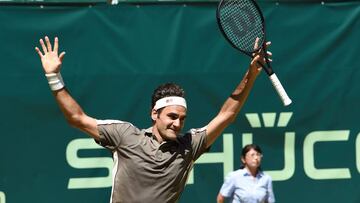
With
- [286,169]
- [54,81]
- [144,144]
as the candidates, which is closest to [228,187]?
[286,169]

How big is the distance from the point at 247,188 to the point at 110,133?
3388mm

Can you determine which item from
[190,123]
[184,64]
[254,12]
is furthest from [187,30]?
[254,12]

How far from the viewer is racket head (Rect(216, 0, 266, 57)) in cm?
466

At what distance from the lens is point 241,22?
4781 mm

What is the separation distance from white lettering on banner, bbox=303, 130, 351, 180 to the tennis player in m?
3.46

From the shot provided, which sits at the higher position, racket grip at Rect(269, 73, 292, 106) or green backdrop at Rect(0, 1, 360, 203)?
green backdrop at Rect(0, 1, 360, 203)

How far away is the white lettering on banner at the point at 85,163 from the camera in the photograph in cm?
710

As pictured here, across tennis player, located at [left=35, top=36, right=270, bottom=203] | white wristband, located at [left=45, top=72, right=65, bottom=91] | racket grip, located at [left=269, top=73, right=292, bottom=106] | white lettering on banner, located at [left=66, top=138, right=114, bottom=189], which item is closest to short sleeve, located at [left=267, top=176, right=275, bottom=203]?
white lettering on banner, located at [left=66, top=138, right=114, bottom=189]

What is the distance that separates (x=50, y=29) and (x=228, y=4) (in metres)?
2.64

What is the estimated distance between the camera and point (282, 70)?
24.3 feet

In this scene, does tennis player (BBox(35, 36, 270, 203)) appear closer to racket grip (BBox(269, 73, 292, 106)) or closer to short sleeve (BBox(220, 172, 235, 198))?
racket grip (BBox(269, 73, 292, 106))

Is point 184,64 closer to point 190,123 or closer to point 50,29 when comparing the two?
point 190,123

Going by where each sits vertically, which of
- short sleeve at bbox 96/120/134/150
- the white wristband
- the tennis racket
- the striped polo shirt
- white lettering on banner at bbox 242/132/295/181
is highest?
the tennis racket

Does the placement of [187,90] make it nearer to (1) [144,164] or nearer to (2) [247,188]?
(2) [247,188]
